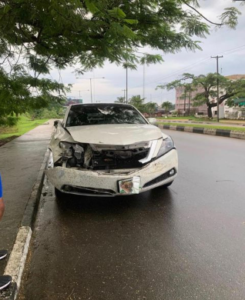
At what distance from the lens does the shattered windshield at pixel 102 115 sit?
464cm

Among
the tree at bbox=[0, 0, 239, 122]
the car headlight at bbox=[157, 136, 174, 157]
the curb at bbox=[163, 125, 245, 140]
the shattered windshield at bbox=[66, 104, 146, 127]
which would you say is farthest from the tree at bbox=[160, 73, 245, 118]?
the car headlight at bbox=[157, 136, 174, 157]

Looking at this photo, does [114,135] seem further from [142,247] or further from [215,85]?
[215,85]

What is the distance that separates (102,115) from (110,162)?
69.7 inches

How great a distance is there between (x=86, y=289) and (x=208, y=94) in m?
42.2

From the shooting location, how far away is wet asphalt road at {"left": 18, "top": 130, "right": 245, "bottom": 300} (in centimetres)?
202

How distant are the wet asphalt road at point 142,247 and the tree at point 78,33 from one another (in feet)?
8.28

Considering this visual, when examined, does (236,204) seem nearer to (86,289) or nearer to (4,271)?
(86,289)

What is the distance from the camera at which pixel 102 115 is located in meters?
4.89

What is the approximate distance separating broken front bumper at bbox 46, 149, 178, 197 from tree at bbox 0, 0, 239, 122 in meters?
1.83

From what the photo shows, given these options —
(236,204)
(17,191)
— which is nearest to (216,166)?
(236,204)

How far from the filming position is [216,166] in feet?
19.8

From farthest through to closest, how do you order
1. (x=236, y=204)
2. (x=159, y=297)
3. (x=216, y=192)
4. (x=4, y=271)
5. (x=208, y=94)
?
(x=208, y=94)
(x=216, y=192)
(x=236, y=204)
(x=4, y=271)
(x=159, y=297)

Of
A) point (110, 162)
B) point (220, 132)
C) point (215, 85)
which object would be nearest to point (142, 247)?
point (110, 162)

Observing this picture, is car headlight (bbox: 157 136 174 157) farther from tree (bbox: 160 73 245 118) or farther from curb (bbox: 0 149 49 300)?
tree (bbox: 160 73 245 118)
